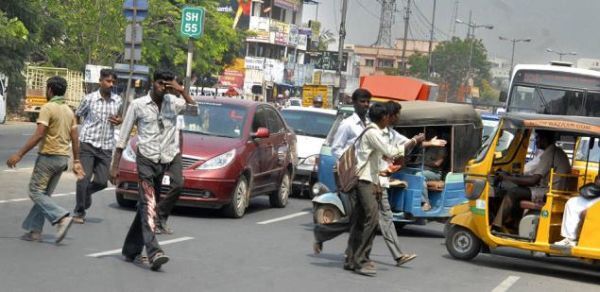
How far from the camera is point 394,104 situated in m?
10.6

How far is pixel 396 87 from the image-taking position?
22.1 metres

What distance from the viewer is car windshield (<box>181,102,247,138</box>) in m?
14.8

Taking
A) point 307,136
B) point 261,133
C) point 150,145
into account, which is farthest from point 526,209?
point 307,136

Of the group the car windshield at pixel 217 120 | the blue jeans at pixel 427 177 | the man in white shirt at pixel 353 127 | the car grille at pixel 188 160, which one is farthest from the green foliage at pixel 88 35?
the man in white shirt at pixel 353 127

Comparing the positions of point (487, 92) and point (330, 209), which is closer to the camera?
point (330, 209)

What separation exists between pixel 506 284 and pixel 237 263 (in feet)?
9.32

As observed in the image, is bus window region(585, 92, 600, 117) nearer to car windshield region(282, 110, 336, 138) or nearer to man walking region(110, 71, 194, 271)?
car windshield region(282, 110, 336, 138)

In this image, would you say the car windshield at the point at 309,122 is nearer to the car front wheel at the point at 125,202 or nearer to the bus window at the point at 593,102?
the car front wheel at the point at 125,202

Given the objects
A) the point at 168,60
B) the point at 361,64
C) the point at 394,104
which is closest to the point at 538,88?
the point at 394,104

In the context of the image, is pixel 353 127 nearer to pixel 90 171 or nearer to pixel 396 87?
pixel 90 171

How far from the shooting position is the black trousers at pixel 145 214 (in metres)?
9.16

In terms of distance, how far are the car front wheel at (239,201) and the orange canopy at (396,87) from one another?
760 cm

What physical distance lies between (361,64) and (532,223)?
112 meters

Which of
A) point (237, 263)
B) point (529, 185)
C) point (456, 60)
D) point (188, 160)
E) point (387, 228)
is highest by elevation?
point (456, 60)
